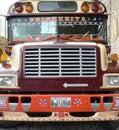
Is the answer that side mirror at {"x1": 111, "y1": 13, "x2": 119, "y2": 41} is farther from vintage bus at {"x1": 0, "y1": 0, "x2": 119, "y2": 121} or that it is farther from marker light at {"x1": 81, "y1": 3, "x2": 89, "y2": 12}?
vintage bus at {"x1": 0, "y1": 0, "x2": 119, "y2": 121}

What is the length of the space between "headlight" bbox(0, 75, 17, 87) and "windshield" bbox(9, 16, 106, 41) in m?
1.49

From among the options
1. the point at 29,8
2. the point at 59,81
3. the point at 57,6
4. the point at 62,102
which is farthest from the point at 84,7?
the point at 62,102

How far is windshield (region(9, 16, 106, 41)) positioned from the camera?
9.05 metres

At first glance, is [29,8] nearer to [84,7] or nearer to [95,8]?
[84,7]

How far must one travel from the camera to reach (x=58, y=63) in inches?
304

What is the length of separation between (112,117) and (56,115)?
90 centimetres

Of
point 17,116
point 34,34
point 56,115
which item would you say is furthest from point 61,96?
point 34,34

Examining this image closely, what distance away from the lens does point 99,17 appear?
30.5 ft

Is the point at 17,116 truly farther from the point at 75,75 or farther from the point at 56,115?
the point at 75,75

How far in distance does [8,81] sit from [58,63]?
2.77 feet

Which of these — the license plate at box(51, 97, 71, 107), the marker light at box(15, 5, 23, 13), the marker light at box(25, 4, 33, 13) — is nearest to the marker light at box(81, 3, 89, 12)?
the marker light at box(25, 4, 33, 13)

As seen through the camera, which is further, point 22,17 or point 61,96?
point 22,17

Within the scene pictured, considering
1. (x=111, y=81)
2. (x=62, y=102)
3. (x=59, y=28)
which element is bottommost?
→ (x=62, y=102)

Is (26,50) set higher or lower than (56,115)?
higher
